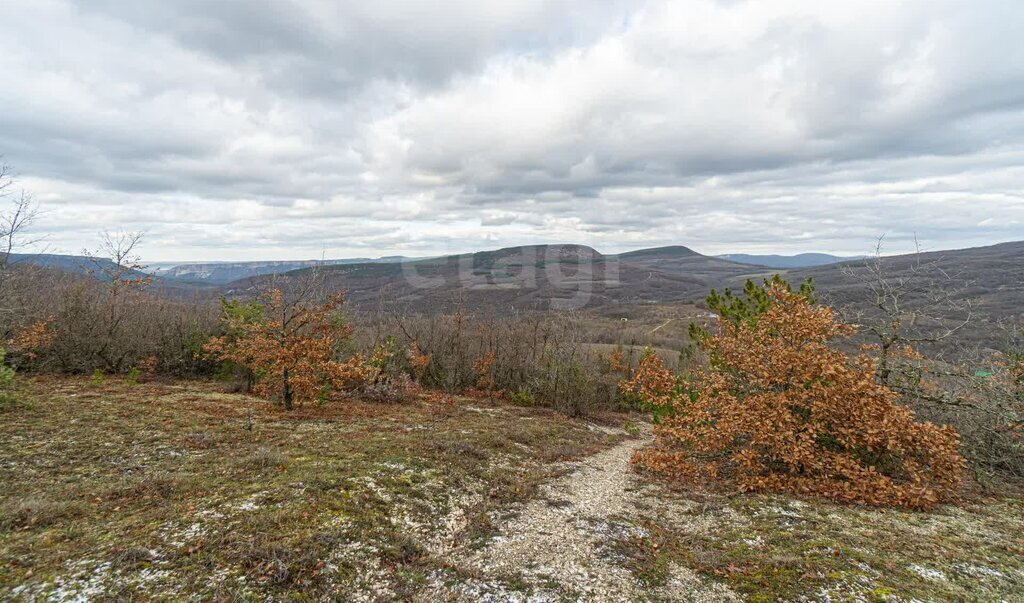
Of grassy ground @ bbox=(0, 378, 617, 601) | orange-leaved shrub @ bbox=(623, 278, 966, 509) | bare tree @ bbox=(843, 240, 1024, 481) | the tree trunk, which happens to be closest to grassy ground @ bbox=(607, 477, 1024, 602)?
orange-leaved shrub @ bbox=(623, 278, 966, 509)

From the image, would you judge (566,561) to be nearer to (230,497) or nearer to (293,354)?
(230,497)

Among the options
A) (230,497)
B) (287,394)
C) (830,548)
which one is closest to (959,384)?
(830,548)

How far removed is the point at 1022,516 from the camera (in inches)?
333

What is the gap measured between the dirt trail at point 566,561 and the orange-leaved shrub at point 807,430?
9.18 feet

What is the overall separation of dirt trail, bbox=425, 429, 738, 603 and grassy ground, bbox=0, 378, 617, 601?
A: 65 centimetres

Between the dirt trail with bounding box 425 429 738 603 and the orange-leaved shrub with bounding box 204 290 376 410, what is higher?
the orange-leaved shrub with bounding box 204 290 376 410

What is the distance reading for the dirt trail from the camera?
591 cm

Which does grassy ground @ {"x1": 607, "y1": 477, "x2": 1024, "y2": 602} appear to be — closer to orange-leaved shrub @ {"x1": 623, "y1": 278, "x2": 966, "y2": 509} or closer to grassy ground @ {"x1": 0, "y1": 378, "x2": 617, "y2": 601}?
orange-leaved shrub @ {"x1": 623, "y1": 278, "x2": 966, "y2": 509}

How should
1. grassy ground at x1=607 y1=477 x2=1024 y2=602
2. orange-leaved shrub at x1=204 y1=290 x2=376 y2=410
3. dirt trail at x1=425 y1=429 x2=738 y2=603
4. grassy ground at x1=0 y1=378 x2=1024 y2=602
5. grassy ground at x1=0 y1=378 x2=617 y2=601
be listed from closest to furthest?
grassy ground at x1=0 y1=378 x2=617 y2=601
grassy ground at x1=0 y1=378 x2=1024 y2=602
grassy ground at x1=607 y1=477 x2=1024 y2=602
dirt trail at x1=425 y1=429 x2=738 y2=603
orange-leaved shrub at x1=204 y1=290 x2=376 y2=410

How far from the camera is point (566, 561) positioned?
266 inches

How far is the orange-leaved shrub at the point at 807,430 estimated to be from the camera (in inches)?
362

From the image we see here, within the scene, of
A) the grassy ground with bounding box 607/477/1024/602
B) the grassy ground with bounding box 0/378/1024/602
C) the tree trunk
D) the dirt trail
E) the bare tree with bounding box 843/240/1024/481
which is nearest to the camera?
the grassy ground with bounding box 0/378/1024/602

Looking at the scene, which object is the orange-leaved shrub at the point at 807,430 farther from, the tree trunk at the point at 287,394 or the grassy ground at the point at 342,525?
the tree trunk at the point at 287,394

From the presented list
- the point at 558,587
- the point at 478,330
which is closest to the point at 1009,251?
the point at 478,330
